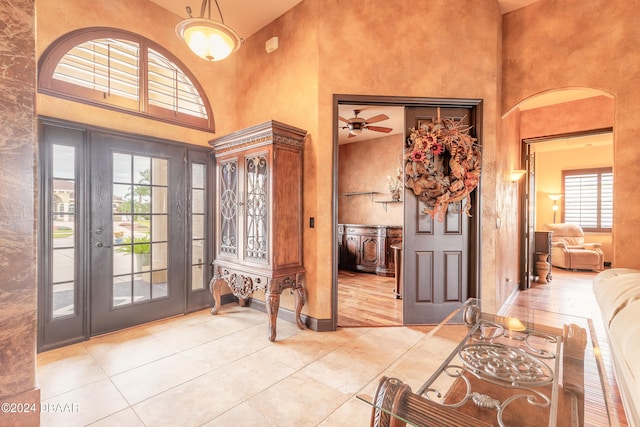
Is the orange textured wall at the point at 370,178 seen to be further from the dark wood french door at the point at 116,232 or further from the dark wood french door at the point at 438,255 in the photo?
the dark wood french door at the point at 116,232

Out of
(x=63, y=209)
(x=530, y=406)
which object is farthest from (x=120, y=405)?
(x=530, y=406)

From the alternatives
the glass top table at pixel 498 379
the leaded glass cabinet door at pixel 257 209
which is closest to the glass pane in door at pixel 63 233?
the leaded glass cabinet door at pixel 257 209

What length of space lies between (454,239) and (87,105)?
4193 millimetres

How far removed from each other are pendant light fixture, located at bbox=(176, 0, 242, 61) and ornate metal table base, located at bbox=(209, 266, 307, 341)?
2116 millimetres

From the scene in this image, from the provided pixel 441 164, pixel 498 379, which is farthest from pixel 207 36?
pixel 498 379

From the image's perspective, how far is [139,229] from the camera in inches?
130

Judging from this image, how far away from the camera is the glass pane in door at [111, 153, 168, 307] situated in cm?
314

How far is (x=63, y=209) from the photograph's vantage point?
279cm

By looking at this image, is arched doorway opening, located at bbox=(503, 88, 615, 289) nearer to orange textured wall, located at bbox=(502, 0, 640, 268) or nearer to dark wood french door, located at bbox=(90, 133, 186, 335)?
orange textured wall, located at bbox=(502, 0, 640, 268)

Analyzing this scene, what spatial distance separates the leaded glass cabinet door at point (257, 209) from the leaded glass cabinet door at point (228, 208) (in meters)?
0.22

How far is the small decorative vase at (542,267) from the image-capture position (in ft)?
18.5

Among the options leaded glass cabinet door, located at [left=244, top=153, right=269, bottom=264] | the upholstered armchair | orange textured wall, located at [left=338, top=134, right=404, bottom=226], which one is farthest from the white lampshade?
the upholstered armchair

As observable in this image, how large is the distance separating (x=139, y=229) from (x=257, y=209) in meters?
1.37

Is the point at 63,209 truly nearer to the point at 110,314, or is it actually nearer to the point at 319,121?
the point at 110,314
